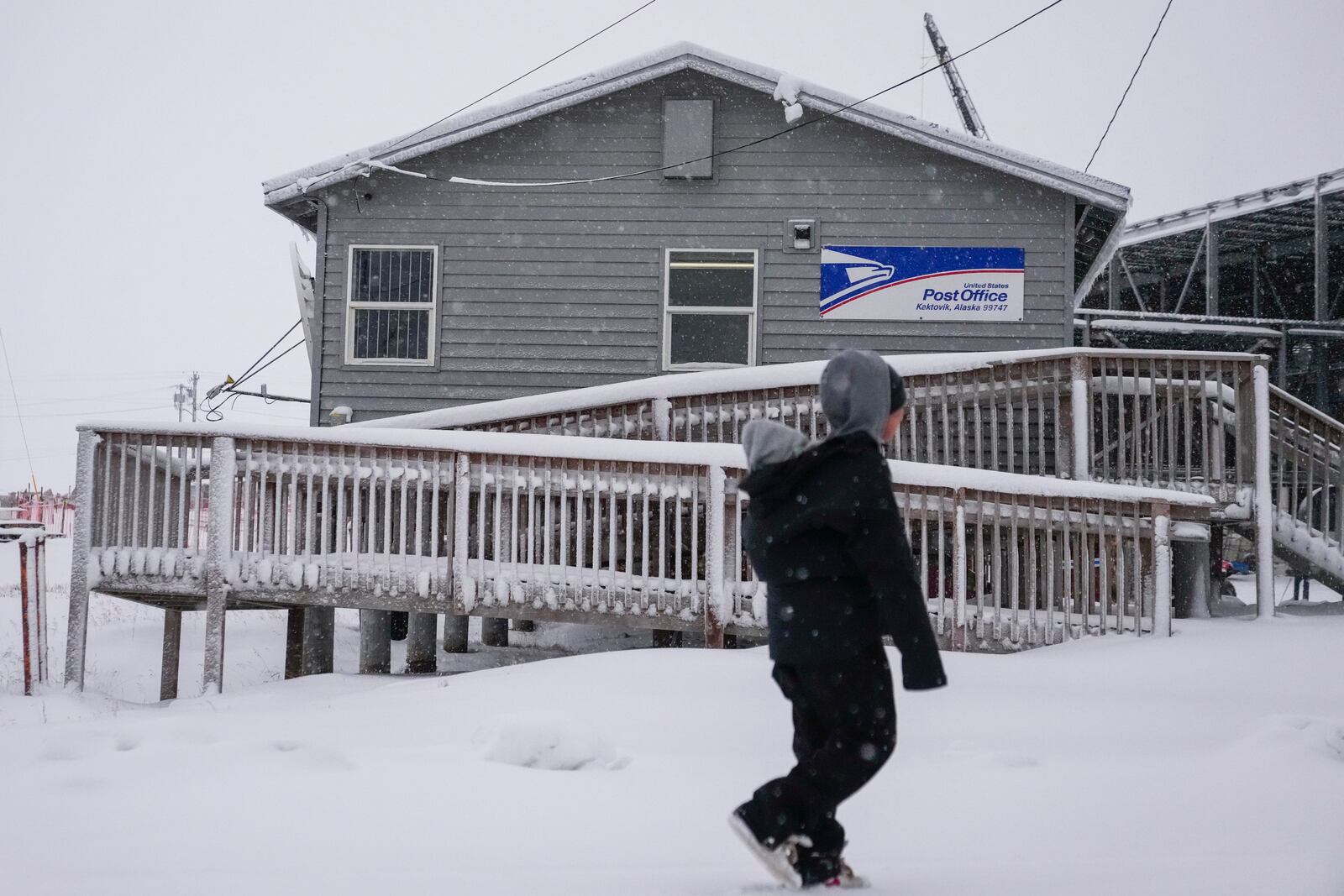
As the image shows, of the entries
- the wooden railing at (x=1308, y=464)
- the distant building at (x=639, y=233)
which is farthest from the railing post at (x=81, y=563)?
the wooden railing at (x=1308, y=464)

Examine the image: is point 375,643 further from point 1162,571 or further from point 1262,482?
point 1262,482

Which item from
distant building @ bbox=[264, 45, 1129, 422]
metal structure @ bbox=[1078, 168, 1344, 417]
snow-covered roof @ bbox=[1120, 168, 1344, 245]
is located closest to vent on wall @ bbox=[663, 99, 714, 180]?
distant building @ bbox=[264, 45, 1129, 422]

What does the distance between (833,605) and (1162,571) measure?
4486 millimetres

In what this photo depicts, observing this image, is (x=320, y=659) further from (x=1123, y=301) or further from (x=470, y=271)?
(x=1123, y=301)

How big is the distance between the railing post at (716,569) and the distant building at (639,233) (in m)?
5.34

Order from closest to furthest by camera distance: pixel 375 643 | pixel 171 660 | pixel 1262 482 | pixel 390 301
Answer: pixel 171 660
pixel 1262 482
pixel 375 643
pixel 390 301

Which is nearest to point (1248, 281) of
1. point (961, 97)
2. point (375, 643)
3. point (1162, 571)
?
point (961, 97)

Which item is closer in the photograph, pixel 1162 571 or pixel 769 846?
pixel 769 846

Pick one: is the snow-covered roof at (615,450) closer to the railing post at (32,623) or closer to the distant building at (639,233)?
the railing post at (32,623)

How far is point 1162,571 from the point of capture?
20.9 ft

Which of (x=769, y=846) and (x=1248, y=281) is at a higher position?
(x=1248, y=281)

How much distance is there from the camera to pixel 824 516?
8.86 feet

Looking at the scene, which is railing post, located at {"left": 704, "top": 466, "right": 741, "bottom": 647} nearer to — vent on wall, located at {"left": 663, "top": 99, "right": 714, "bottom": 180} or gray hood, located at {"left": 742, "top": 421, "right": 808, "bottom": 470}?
gray hood, located at {"left": 742, "top": 421, "right": 808, "bottom": 470}

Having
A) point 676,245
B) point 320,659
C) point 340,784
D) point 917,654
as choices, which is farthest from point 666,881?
point 676,245
